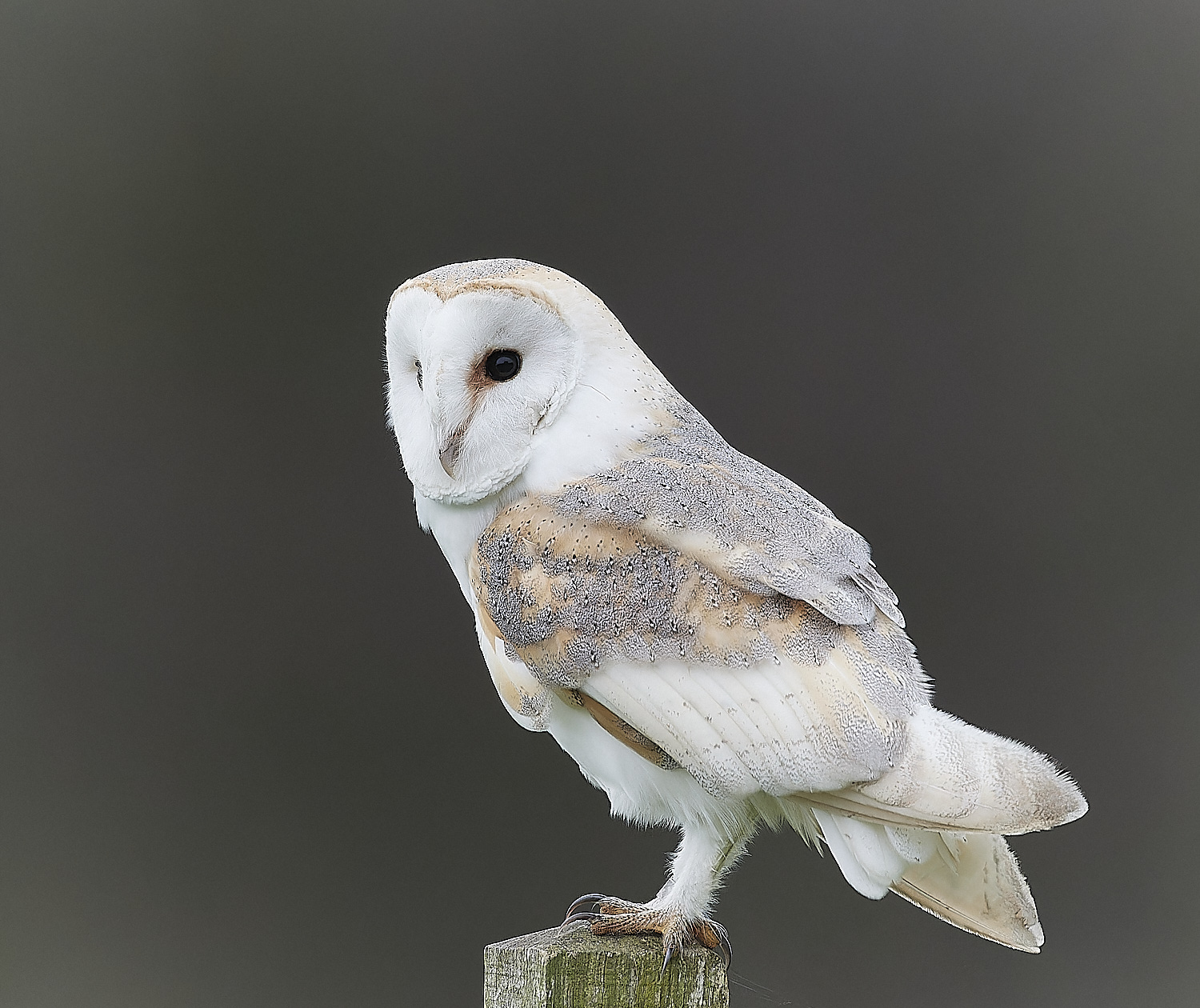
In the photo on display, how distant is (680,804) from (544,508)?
442 millimetres

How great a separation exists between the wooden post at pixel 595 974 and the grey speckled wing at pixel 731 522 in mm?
508

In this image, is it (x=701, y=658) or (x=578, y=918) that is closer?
(x=701, y=658)

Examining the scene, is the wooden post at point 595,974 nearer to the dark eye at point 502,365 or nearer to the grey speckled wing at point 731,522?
the grey speckled wing at point 731,522

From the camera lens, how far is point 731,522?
65.3 inches

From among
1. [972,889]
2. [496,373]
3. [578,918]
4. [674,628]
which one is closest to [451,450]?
→ [496,373]

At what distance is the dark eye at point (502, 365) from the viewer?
166cm

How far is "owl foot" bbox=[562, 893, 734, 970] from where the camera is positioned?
66.3 inches

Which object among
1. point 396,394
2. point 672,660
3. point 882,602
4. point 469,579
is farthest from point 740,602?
point 396,394

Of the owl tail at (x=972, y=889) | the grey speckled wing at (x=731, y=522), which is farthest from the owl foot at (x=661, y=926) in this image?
the grey speckled wing at (x=731, y=522)

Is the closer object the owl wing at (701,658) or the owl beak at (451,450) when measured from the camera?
the owl wing at (701,658)

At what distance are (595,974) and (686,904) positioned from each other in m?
0.18

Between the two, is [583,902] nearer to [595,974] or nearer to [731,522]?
[595,974]

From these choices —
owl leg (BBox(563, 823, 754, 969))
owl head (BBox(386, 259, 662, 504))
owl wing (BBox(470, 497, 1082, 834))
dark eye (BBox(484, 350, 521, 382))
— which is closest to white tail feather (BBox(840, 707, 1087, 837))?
owl wing (BBox(470, 497, 1082, 834))

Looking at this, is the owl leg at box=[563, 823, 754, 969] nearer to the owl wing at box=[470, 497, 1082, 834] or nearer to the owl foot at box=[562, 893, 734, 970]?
the owl foot at box=[562, 893, 734, 970]
